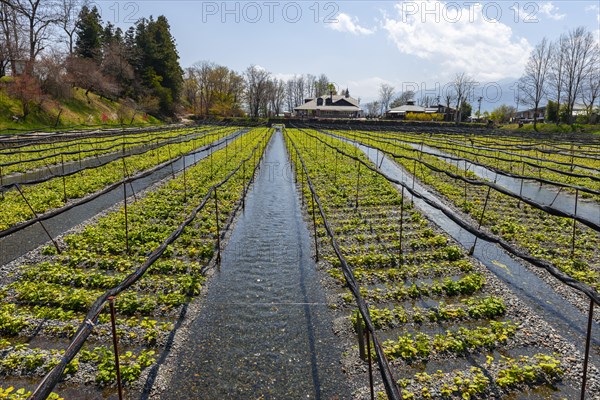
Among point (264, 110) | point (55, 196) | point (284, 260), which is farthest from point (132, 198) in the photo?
point (264, 110)

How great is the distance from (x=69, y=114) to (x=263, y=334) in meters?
50.0

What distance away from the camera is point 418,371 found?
4773mm

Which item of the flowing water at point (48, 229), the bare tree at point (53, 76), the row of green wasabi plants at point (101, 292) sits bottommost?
the row of green wasabi plants at point (101, 292)

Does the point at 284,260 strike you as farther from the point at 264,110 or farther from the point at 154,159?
the point at 264,110

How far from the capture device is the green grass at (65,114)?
123 ft

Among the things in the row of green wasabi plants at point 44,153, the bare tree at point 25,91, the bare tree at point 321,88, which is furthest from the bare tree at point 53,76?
the bare tree at point 321,88

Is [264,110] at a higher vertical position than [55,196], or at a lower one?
higher

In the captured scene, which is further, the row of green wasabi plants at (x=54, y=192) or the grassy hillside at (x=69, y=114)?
the grassy hillside at (x=69, y=114)

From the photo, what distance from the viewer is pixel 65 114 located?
4494 cm

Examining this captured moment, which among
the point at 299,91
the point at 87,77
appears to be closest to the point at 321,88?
the point at 299,91

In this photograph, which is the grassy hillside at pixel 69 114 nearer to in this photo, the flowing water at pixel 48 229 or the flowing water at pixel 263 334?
the flowing water at pixel 48 229

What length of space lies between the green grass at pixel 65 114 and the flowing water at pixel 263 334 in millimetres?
33924

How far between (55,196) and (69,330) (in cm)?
861

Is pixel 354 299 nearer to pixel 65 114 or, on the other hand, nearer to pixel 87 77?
pixel 65 114
